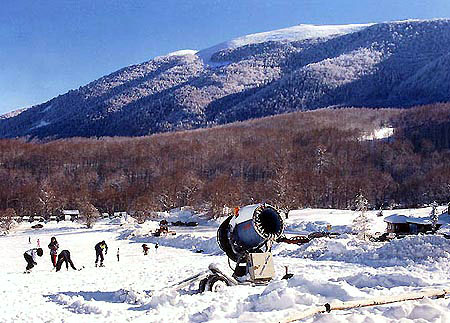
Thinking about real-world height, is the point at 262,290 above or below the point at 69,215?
above

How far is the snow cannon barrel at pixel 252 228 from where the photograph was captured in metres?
13.0

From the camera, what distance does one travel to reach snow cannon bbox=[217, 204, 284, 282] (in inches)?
511

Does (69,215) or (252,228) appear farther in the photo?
(69,215)

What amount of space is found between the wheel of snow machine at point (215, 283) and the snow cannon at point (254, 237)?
0.87m

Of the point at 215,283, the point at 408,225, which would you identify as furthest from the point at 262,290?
the point at 408,225

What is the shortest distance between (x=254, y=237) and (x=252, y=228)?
0.29m

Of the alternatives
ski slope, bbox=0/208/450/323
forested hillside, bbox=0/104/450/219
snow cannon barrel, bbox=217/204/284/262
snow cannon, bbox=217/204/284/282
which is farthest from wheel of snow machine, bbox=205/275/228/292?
forested hillside, bbox=0/104/450/219

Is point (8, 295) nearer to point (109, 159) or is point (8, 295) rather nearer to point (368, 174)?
point (368, 174)

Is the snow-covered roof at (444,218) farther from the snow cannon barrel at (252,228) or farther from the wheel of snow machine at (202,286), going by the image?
the wheel of snow machine at (202,286)

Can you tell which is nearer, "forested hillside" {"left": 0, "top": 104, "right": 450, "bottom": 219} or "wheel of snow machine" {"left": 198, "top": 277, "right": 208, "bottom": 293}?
"wheel of snow machine" {"left": 198, "top": 277, "right": 208, "bottom": 293}

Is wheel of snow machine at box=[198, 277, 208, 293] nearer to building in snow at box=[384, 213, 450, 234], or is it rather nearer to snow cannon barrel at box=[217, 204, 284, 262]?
snow cannon barrel at box=[217, 204, 284, 262]

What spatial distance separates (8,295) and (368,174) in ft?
370

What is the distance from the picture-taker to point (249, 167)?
138625mm

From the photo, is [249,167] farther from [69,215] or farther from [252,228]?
[252,228]
